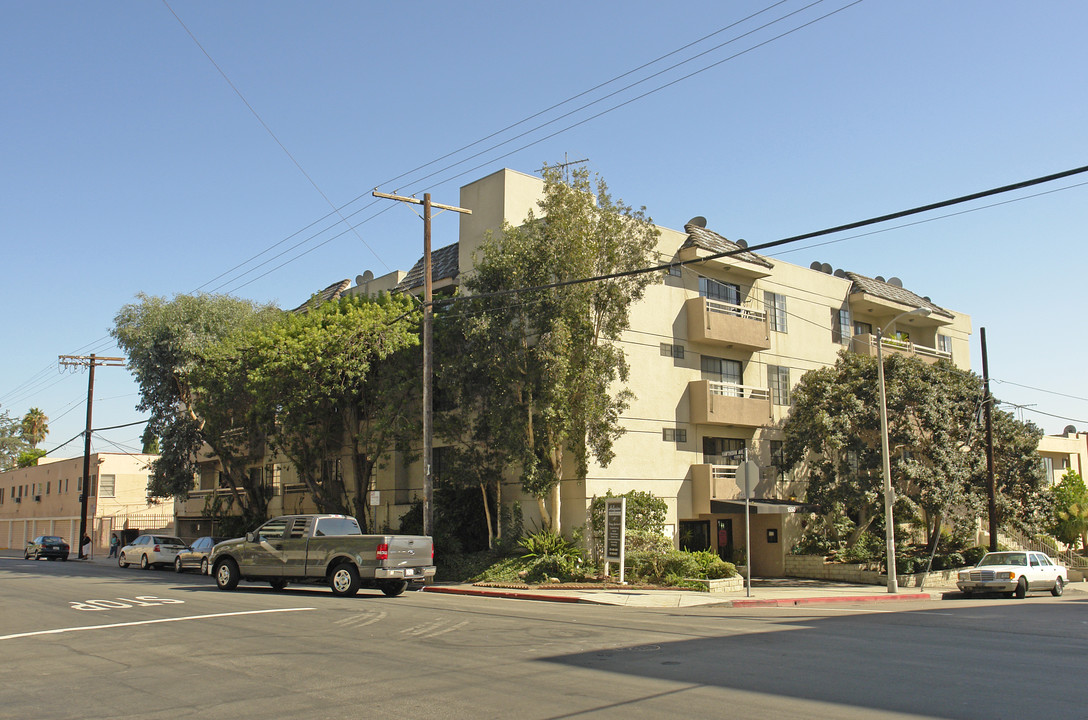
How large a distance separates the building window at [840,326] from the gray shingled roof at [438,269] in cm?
1698

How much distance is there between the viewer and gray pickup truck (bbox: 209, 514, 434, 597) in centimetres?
1991

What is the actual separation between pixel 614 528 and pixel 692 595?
11.3 feet

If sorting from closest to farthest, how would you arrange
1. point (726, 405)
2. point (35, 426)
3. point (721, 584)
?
point (721, 584) → point (726, 405) → point (35, 426)

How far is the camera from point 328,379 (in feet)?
92.8

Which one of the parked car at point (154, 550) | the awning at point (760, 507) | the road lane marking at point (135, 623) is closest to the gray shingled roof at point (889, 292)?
the awning at point (760, 507)

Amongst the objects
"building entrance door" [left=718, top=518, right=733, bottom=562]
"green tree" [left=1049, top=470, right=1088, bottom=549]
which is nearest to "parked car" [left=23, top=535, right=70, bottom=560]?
"building entrance door" [left=718, top=518, right=733, bottom=562]

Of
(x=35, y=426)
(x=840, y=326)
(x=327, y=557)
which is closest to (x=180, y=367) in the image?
(x=327, y=557)

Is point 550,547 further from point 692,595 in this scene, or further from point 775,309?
point 775,309

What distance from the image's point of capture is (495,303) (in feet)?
83.0

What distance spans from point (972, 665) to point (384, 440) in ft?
71.2

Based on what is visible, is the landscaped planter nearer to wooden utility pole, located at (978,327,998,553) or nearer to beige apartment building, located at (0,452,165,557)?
wooden utility pole, located at (978,327,998,553)

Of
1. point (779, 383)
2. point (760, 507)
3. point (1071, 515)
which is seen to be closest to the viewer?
point (760, 507)

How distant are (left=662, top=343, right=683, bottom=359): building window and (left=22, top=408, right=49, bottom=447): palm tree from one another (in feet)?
295

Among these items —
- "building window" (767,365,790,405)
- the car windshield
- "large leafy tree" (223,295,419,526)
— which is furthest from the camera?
"building window" (767,365,790,405)
